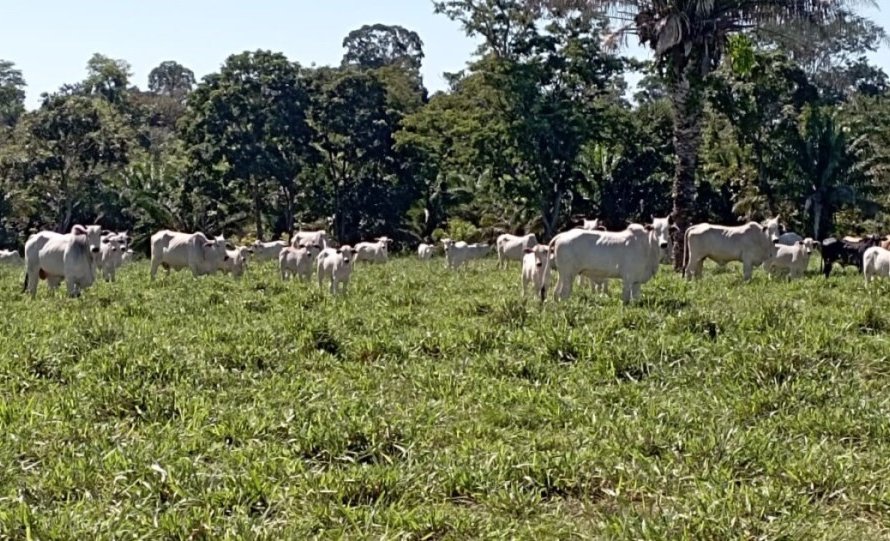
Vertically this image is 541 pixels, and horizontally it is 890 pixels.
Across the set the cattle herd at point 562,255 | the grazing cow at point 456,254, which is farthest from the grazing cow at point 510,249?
the grazing cow at point 456,254

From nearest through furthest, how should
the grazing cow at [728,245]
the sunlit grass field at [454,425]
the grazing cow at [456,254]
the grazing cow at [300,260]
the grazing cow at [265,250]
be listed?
the sunlit grass field at [454,425] < the grazing cow at [728,245] < the grazing cow at [300,260] < the grazing cow at [456,254] < the grazing cow at [265,250]

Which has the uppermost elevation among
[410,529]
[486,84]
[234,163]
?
[486,84]

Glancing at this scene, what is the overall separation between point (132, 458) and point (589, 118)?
31177 mm

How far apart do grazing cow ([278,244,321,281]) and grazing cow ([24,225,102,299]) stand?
15.7ft

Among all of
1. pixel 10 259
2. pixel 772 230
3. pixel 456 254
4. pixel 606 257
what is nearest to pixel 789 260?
pixel 772 230

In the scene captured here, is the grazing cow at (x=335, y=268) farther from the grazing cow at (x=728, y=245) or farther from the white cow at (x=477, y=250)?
the white cow at (x=477, y=250)

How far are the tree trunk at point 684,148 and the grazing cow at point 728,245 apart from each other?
1.73m

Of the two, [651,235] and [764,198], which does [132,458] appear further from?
[764,198]

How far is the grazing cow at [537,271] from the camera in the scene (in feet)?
44.6

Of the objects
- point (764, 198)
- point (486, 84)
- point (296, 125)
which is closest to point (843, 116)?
point (764, 198)

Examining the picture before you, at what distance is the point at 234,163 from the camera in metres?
38.0

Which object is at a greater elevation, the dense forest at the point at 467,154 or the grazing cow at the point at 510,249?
the dense forest at the point at 467,154

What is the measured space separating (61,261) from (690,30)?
41.3ft

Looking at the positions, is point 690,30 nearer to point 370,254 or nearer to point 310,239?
point 310,239
